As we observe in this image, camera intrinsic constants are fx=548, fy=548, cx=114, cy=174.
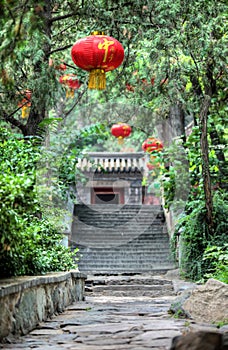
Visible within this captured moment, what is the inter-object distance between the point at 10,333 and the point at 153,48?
550 centimetres

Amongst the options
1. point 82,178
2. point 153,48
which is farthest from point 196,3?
point 82,178

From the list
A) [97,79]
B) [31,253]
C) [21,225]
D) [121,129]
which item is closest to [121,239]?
[121,129]

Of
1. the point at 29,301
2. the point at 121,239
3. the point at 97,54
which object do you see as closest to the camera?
the point at 29,301

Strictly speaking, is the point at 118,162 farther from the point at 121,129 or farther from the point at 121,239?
the point at 121,239

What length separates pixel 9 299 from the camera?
182 inches

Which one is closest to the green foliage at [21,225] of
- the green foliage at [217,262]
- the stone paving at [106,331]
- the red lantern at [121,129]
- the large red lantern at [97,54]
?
the stone paving at [106,331]

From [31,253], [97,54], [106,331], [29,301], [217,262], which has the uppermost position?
[97,54]

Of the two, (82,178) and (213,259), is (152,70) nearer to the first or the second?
(213,259)

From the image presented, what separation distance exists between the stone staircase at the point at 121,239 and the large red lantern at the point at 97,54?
18.9ft

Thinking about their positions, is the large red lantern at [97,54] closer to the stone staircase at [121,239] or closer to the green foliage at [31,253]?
the green foliage at [31,253]

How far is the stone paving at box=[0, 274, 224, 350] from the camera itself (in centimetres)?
432

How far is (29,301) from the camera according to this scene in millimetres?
5320

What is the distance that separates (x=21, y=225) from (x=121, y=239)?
990cm

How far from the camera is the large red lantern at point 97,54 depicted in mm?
7516
